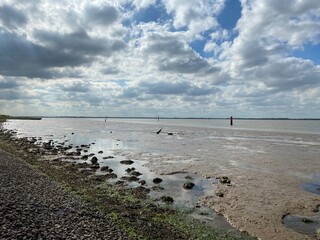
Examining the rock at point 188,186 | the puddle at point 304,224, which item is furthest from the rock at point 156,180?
the puddle at point 304,224

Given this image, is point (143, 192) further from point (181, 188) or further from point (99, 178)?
point (99, 178)

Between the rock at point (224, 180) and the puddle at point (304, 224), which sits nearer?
the puddle at point (304, 224)

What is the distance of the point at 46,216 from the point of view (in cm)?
1195

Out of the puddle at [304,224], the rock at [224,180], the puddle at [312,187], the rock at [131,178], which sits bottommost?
the puddle at [312,187]

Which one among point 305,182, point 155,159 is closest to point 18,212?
point 305,182

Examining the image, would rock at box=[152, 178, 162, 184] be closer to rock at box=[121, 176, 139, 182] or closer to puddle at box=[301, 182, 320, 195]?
rock at box=[121, 176, 139, 182]

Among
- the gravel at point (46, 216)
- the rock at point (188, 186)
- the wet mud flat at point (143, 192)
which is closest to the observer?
the gravel at point (46, 216)

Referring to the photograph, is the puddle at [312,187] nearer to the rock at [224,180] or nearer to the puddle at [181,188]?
the rock at [224,180]

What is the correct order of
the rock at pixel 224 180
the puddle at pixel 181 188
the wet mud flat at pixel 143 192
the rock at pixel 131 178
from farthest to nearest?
the rock at pixel 131 178
the rock at pixel 224 180
the puddle at pixel 181 188
the wet mud flat at pixel 143 192

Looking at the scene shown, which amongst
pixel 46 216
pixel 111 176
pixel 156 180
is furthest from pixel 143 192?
pixel 46 216

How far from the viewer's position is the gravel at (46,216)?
10273 millimetres

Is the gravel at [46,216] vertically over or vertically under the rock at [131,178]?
over

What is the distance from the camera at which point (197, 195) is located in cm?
1936

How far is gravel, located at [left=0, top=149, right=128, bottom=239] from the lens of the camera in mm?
10273
